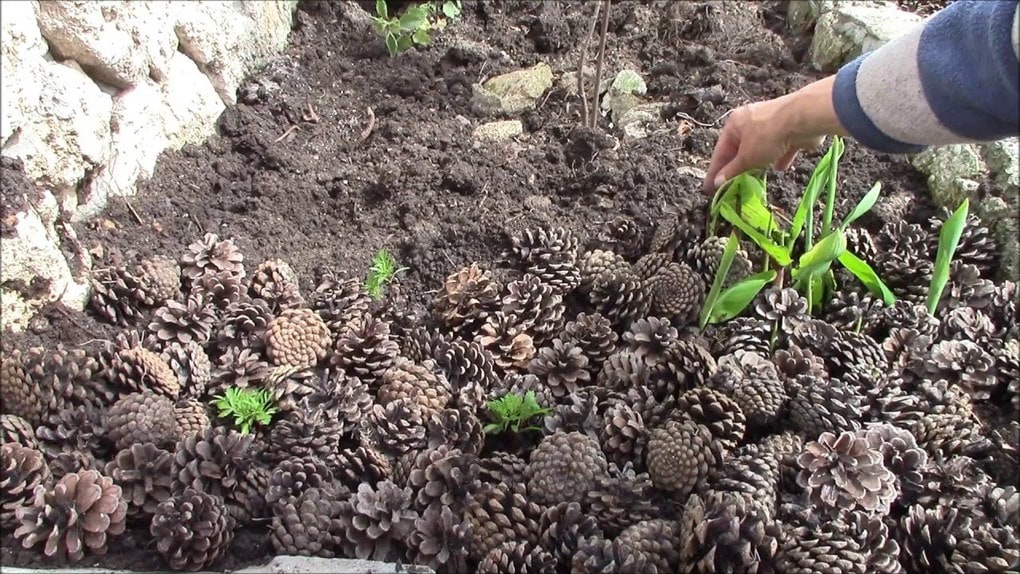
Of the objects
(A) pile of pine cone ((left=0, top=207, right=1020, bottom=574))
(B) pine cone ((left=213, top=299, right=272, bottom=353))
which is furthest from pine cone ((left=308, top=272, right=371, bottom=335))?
(B) pine cone ((left=213, top=299, right=272, bottom=353))

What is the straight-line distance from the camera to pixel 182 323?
199 centimetres

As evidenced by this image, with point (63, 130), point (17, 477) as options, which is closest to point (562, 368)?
point (17, 477)

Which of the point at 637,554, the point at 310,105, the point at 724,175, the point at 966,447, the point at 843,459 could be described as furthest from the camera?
the point at 310,105

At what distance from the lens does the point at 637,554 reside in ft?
5.03

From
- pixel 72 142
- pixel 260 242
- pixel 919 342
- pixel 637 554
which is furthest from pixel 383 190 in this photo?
pixel 919 342

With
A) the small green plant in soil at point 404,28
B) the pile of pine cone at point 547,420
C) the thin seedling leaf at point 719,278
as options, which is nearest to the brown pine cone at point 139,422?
the pile of pine cone at point 547,420

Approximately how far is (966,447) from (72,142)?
7.84 feet

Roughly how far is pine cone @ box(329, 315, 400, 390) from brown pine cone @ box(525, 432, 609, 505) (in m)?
0.50

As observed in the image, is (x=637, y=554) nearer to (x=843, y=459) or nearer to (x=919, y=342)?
(x=843, y=459)

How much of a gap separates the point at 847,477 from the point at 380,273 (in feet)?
4.34

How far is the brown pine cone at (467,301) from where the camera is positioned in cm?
210

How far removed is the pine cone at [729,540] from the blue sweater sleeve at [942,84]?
771 millimetres

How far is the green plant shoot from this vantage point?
195cm

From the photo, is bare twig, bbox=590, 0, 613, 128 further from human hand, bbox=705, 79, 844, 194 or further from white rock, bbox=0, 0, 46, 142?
white rock, bbox=0, 0, 46, 142
